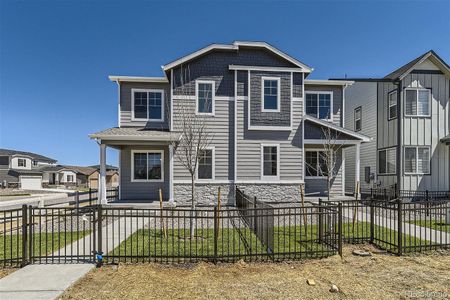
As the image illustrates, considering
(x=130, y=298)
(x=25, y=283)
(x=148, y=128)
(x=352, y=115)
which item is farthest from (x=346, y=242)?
Answer: (x=352, y=115)

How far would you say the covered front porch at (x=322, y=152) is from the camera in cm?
1505

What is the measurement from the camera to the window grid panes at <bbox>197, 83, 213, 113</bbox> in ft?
47.4

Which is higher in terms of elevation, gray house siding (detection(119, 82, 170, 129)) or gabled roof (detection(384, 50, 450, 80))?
gabled roof (detection(384, 50, 450, 80))

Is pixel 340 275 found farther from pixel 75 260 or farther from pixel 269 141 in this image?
pixel 269 141

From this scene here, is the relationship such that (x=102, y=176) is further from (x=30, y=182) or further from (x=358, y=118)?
(x=30, y=182)

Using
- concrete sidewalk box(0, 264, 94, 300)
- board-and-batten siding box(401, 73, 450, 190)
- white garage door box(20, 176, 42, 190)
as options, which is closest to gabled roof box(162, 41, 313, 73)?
board-and-batten siding box(401, 73, 450, 190)

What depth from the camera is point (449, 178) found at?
663 inches

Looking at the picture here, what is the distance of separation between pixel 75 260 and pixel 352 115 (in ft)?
67.2

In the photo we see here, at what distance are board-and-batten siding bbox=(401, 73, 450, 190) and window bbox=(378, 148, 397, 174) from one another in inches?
32.0

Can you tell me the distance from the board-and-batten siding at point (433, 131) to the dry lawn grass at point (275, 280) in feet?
40.5

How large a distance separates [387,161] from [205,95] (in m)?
12.3

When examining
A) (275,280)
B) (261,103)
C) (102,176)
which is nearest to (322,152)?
(261,103)

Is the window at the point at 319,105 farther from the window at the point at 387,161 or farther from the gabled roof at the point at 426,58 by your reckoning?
the window at the point at 387,161

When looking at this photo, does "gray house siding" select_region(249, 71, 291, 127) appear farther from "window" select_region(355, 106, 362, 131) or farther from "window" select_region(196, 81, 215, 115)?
"window" select_region(355, 106, 362, 131)
